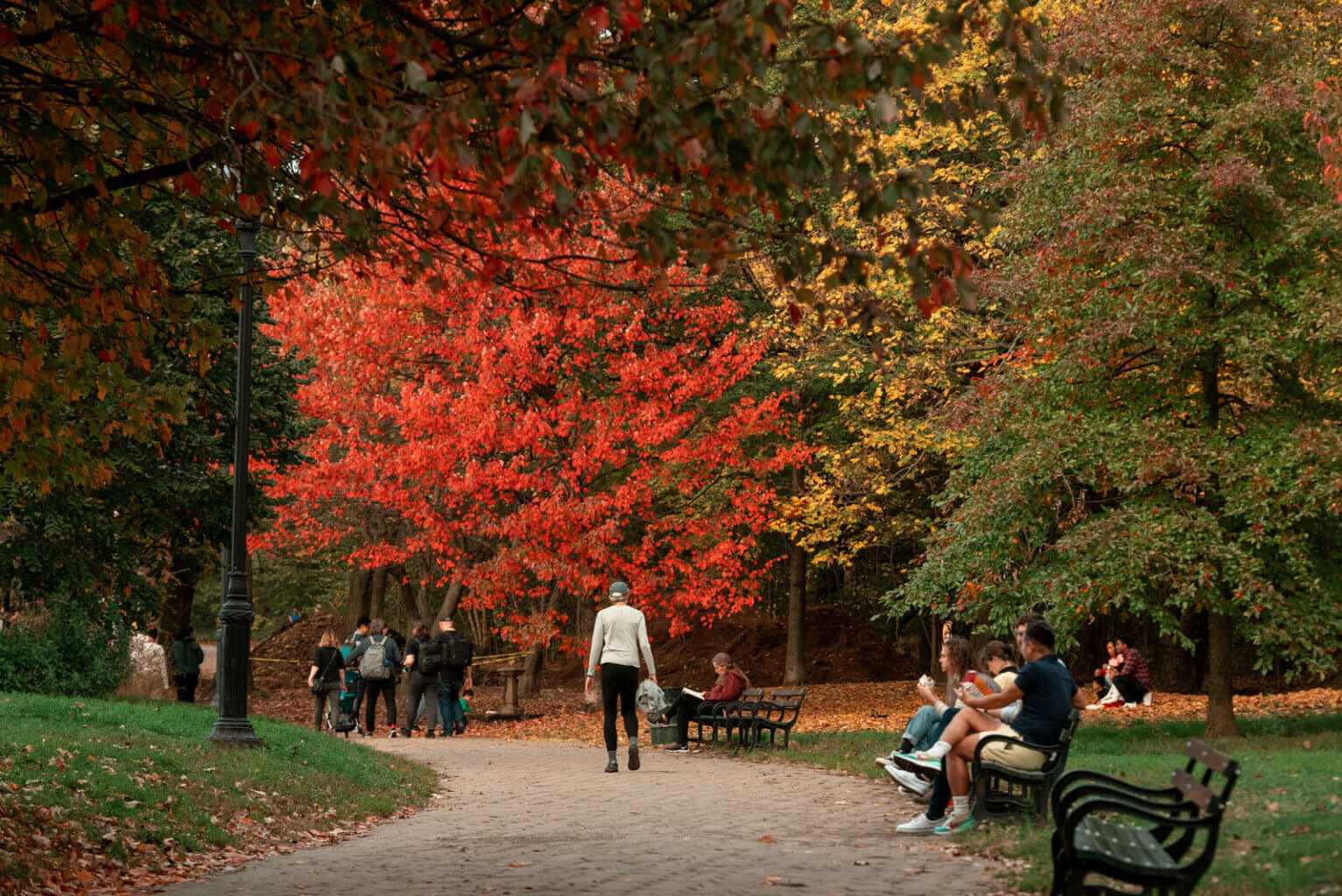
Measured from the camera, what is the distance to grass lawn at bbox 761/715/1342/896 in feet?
19.8

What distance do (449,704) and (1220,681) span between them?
11.9 meters

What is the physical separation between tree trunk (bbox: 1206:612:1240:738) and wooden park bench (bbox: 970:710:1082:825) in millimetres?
8066

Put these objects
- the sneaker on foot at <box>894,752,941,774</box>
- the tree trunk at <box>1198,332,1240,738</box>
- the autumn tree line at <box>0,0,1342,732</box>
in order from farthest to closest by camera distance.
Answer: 1. the tree trunk at <box>1198,332,1240,738</box>
2. the sneaker on foot at <box>894,752,941,774</box>
3. the autumn tree line at <box>0,0,1342,732</box>

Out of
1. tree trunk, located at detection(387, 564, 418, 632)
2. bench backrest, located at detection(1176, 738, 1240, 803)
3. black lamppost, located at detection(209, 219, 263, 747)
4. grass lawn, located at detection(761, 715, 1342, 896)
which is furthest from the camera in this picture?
tree trunk, located at detection(387, 564, 418, 632)

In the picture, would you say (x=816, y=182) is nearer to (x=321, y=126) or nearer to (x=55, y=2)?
Answer: (x=321, y=126)

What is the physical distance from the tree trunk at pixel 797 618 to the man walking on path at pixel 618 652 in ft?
52.5

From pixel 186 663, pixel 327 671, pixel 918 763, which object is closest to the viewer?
pixel 918 763

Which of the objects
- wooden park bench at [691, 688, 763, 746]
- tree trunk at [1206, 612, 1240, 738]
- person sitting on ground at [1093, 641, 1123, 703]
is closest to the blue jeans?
wooden park bench at [691, 688, 763, 746]

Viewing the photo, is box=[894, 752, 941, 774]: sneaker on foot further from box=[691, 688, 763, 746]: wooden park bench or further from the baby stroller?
the baby stroller

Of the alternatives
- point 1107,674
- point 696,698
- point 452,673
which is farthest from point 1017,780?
point 1107,674

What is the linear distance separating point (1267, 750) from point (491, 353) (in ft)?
45.2

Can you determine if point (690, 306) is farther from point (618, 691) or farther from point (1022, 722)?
point (1022, 722)

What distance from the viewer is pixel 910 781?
10.4 metres

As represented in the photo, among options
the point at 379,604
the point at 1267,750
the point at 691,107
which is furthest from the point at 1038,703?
the point at 379,604
